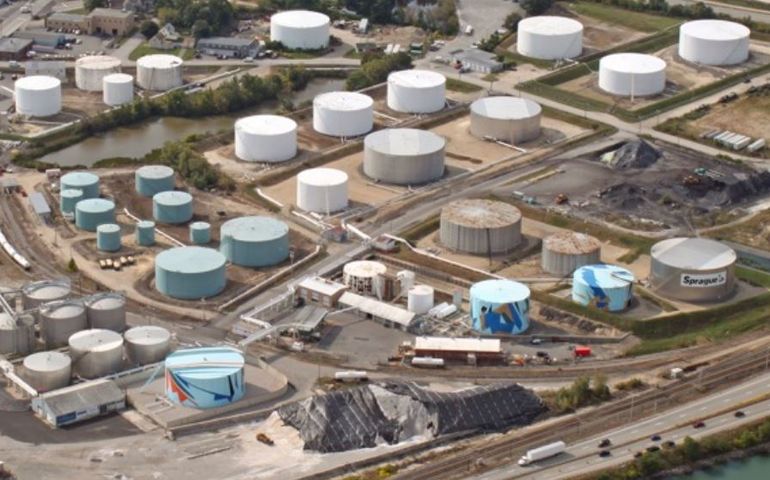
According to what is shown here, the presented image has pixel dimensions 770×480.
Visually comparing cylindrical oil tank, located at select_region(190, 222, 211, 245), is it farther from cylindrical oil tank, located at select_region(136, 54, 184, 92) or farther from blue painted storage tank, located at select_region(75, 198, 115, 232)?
cylindrical oil tank, located at select_region(136, 54, 184, 92)

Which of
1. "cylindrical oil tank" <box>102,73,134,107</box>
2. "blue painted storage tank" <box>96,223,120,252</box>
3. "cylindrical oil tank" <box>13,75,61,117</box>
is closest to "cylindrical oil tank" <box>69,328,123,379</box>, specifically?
"blue painted storage tank" <box>96,223,120,252</box>

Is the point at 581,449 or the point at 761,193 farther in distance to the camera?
the point at 761,193

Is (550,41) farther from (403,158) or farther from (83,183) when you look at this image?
(83,183)

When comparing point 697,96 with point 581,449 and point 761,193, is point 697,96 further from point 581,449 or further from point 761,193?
point 581,449

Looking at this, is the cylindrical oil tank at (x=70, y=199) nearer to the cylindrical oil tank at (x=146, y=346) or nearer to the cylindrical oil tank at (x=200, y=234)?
the cylindrical oil tank at (x=200, y=234)

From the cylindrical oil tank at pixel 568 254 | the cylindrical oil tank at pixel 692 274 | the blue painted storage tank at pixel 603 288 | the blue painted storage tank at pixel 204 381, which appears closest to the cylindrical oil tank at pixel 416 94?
the cylindrical oil tank at pixel 568 254

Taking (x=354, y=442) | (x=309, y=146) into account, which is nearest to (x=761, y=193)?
(x=309, y=146)
